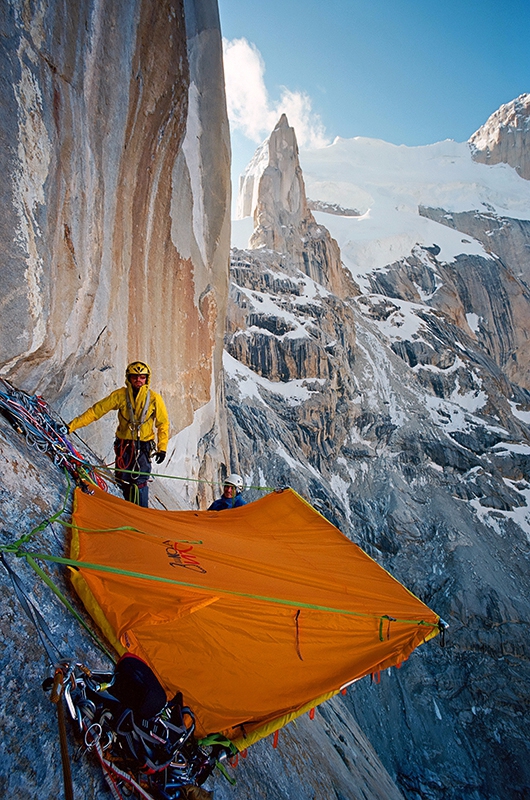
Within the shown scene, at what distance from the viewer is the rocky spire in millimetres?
60312

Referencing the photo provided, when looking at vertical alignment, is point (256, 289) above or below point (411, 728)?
above

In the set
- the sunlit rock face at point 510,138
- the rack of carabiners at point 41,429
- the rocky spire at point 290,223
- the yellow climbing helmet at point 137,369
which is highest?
the sunlit rock face at point 510,138

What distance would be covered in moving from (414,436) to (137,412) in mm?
41970

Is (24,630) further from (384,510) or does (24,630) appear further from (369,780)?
(384,510)

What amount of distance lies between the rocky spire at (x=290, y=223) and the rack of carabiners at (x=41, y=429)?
2259 inches

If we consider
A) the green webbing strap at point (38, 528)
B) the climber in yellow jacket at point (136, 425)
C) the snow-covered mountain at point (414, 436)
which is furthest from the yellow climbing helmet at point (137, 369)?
the snow-covered mountain at point (414, 436)

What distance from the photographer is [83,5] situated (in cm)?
463

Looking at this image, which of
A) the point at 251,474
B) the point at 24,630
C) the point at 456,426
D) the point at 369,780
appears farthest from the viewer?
the point at 456,426

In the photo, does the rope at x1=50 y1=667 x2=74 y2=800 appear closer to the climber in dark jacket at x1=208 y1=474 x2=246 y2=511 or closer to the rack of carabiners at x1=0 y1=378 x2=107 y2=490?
the rack of carabiners at x1=0 y1=378 x2=107 y2=490

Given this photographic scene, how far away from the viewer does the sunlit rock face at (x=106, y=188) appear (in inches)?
159

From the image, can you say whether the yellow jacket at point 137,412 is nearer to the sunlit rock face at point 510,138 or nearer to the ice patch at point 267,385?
the ice patch at point 267,385

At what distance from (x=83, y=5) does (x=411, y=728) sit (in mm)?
32499

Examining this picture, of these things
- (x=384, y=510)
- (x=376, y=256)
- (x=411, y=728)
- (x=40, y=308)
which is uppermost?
(x=376, y=256)

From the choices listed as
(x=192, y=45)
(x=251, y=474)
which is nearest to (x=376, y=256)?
(x=251, y=474)
